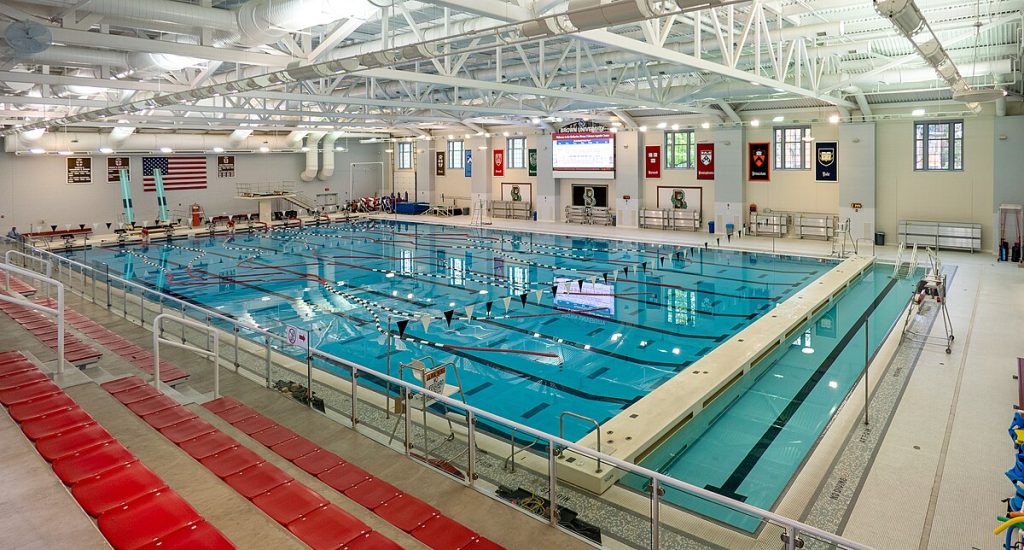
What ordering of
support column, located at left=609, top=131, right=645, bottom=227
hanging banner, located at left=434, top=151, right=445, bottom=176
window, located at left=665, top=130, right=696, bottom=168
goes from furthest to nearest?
hanging banner, located at left=434, top=151, right=445, bottom=176, support column, located at left=609, top=131, right=645, bottom=227, window, located at left=665, top=130, right=696, bottom=168

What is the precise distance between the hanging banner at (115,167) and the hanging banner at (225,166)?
12.6 ft

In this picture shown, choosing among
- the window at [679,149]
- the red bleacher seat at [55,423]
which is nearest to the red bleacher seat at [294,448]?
the red bleacher seat at [55,423]

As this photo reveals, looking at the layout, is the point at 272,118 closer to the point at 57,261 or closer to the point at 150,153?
the point at 150,153

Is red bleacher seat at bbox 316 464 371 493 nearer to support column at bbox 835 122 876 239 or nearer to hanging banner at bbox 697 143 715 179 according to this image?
support column at bbox 835 122 876 239

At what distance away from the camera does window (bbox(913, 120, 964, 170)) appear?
19.8 metres

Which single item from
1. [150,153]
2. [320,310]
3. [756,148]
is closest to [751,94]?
[756,148]

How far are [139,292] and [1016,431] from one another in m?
12.4

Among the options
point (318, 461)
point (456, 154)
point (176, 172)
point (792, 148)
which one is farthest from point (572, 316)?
point (176, 172)

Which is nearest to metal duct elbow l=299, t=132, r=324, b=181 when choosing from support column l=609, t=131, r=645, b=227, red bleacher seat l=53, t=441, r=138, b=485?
support column l=609, t=131, r=645, b=227

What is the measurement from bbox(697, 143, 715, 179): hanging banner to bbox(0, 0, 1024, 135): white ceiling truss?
61.8 inches

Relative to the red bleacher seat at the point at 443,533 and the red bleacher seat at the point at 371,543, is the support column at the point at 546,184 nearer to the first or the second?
the red bleacher seat at the point at 443,533

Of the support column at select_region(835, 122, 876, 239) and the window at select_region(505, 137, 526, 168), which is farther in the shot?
the window at select_region(505, 137, 526, 168)

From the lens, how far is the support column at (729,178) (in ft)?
78.8

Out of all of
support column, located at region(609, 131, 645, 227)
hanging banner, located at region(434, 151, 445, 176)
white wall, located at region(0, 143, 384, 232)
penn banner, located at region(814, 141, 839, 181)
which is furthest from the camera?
hanging banner, located at region(434, 151, 445, 176)
